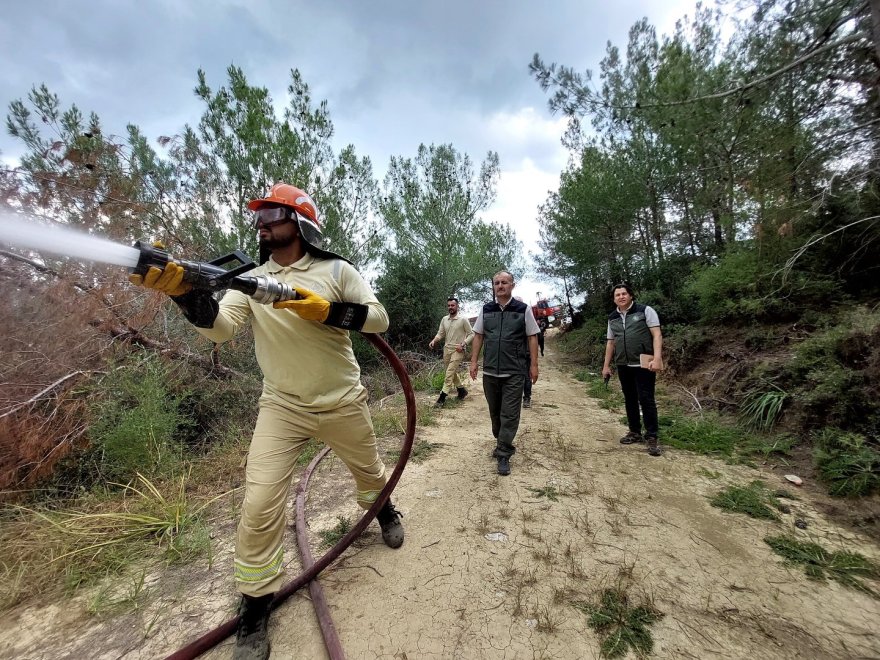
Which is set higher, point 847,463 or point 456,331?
point 456,331

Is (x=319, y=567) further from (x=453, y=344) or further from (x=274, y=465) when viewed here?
(x=453, y=344)

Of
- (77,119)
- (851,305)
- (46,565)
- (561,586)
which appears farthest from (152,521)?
(851,305)

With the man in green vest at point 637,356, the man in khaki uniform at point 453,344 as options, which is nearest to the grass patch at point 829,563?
the man in green vest at point 637,356

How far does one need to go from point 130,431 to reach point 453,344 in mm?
4780

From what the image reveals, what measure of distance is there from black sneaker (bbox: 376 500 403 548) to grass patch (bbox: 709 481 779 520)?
2.62 m

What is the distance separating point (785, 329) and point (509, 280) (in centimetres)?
489

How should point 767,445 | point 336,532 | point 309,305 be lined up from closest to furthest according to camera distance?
point 309,305 → point 336,532 → point 767,445

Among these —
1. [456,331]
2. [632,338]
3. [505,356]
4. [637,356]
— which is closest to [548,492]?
[505,356]

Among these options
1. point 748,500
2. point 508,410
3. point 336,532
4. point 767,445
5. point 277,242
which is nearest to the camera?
point 277,242

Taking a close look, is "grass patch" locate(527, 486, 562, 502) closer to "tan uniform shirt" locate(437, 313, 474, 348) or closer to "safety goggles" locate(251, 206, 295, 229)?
"safety goggles" locate(251, 206, 295, 229)

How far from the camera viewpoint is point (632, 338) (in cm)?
414

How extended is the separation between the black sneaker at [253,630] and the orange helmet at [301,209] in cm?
192

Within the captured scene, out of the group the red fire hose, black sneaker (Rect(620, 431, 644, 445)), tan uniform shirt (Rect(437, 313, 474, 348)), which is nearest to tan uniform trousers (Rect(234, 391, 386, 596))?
the red fire hose

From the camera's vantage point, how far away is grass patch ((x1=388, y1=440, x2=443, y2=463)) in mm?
4117
